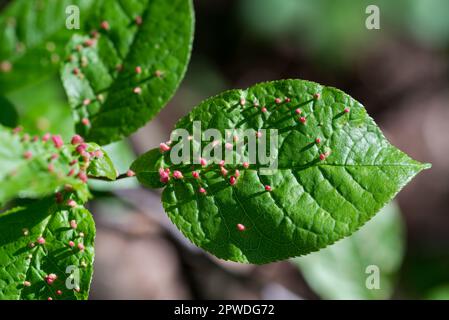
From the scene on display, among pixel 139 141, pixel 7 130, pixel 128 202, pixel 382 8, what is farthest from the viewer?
pixel 382 8

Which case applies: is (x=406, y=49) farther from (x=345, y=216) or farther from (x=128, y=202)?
(x=345, y=216)

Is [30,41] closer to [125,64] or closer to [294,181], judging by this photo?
[125,64]

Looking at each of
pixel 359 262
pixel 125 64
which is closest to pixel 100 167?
pixel 125 64

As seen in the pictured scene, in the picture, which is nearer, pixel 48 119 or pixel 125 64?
pixel 125 64

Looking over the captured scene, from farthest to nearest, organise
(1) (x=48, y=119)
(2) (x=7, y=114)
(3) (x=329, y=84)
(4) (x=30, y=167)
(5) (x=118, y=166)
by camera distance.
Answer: (3) (x=329, y=84), (5) (x=118, y=166), (1) (x=48, y=119), (2) (x=7, y=114), (4) (x=30, y=167)

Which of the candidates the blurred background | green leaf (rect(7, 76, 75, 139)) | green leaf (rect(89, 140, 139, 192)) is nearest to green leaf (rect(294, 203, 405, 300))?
the blurred background
